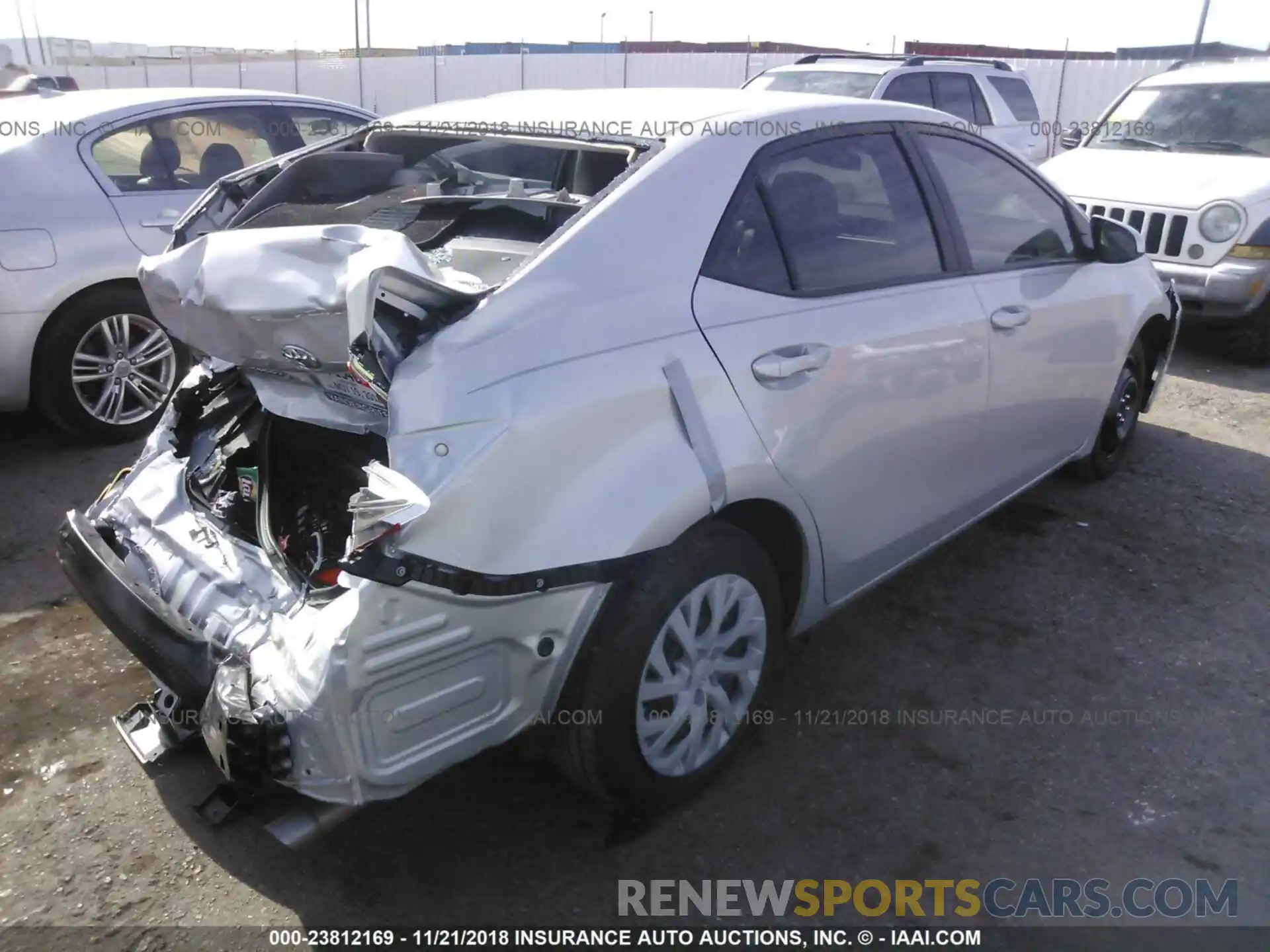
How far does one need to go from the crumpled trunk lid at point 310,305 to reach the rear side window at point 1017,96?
33.0ft

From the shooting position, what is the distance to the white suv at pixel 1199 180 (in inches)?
265

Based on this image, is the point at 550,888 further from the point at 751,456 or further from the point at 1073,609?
the point at 1073,609

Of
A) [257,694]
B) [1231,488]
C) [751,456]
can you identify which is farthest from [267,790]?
[1231,488]

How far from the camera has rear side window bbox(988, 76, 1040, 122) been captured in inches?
433

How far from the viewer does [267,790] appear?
7.01 feet

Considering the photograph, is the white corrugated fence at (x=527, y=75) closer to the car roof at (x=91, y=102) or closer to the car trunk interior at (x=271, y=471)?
the car roof at (x=91, y=102)

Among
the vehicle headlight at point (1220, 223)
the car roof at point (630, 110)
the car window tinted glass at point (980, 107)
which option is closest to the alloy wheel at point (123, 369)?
the car roof at point (630, 110)

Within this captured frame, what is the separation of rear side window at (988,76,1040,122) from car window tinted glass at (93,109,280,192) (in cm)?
808

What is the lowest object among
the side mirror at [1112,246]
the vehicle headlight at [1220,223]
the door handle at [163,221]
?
the vehicle headlight at [1220,223]

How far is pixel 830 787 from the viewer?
9.30 feet

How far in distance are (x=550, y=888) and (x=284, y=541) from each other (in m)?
1.10

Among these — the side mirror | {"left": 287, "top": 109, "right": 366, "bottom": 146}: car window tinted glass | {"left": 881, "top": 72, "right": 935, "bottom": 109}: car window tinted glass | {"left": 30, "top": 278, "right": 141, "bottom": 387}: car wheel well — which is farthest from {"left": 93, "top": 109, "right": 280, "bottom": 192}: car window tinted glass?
{"left": 881, "top": 72, "right": 935, "bottom": 109}: car window tinted glass

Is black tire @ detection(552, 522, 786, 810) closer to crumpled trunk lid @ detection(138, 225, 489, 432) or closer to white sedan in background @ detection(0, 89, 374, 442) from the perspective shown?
crumpled trunk lid @ detection(138, 225, 489, 432)

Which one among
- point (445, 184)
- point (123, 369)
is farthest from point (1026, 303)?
point (123, 369)
